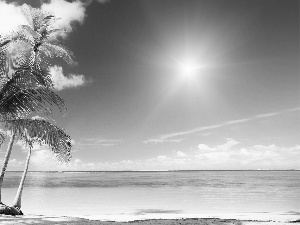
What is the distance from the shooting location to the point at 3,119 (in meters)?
11.8

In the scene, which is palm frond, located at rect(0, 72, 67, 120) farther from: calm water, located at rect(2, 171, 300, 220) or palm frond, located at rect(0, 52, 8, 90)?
calm water, located at rect(2, 171, 300, 220)

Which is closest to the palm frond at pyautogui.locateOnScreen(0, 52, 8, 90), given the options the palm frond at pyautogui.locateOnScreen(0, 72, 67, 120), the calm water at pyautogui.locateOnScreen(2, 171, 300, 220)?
the palm frond at pyautogui.locateOnScreen(0, 72, 67, 120)

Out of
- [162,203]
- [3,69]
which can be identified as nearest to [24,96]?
[3,69]

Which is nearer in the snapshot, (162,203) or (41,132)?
(41,132)

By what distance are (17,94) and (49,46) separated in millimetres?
8163

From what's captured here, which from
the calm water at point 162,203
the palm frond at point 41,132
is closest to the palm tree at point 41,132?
the palm frond at point 41,132

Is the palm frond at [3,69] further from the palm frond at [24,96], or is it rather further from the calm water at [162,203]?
the calm water at [162,203]

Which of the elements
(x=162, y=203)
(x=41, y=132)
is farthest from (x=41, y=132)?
(x=162, y=203)

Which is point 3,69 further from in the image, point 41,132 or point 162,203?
point 162,203

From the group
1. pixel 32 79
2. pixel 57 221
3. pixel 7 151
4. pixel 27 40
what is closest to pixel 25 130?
pixel 32 79

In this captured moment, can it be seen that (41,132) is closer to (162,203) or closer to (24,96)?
(24,96)

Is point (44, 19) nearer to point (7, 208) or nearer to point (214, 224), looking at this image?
point (7, 208)

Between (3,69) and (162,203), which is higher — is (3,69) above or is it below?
above

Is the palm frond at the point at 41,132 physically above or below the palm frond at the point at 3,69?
below
